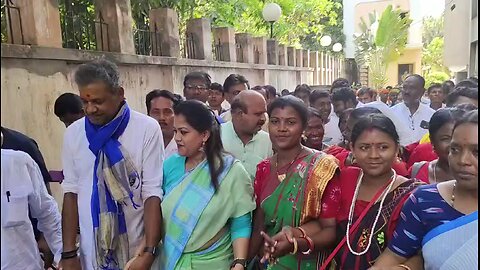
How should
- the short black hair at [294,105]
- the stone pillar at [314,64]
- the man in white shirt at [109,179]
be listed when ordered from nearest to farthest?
1. the man in white shirt at [109,179]
2. the short black hair at [294,105]
3. the stone pillar at [314,64]

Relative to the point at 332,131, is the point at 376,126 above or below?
above

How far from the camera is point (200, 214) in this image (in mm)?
2160

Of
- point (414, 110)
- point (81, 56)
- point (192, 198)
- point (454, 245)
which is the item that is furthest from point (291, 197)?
point (81, 56)

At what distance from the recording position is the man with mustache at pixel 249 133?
321cm

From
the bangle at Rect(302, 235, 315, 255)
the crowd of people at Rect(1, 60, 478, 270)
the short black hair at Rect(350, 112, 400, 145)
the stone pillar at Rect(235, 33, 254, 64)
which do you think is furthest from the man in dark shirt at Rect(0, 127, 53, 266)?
the stone pillar at Rect(235, 33, 254, 64)

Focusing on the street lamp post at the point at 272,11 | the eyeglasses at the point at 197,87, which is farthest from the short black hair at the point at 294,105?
the street lamp post at the point at 272,11

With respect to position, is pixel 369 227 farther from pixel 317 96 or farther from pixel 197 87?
pixel 317 96

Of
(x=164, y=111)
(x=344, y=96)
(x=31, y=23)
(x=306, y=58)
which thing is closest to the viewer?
(x=164, y=111)

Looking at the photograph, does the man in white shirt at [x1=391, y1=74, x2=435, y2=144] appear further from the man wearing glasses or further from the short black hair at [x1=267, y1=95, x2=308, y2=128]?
the short black hair at [x1=267, y1=95, x2=308, y2=128]

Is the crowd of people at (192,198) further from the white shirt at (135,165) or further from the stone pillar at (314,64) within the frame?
the stone pillar at (314,64)

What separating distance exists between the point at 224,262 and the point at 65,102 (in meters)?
2.21

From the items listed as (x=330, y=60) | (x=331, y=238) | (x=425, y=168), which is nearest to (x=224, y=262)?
(x=331, y=238)

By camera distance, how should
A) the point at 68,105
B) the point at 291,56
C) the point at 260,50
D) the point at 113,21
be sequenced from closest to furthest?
the point at 68,105 → the point at 113,21 → the point at 260,50 → the point at 291,56

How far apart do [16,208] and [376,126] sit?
5.76 feet
